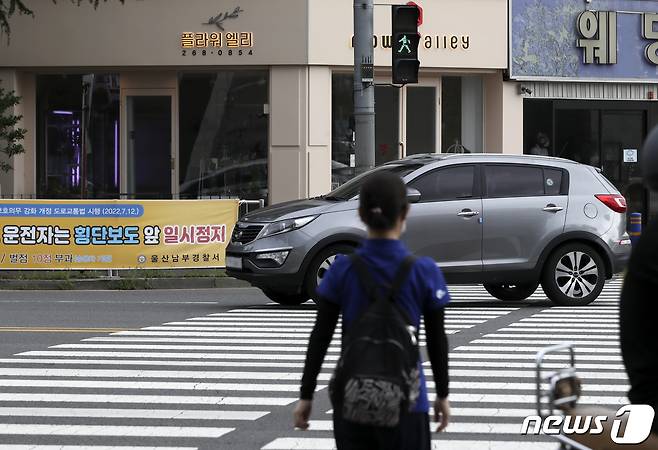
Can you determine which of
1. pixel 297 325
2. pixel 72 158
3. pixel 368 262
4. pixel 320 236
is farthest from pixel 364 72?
pixel 368 262

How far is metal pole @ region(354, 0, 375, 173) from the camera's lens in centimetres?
2067

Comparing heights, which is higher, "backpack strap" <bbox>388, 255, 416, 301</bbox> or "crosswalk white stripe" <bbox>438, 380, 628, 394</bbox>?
"backpack strap" <bbox>388, 255, 416, 301</bbox>

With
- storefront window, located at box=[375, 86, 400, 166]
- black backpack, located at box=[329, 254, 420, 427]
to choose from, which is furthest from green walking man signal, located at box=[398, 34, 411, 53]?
black backpack, located at box=[329, 254, 420, 427]

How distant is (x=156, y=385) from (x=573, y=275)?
295 inches

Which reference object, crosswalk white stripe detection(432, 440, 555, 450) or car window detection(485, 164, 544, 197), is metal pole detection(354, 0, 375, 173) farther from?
crosswalk white stripe detection(432, 440, 555, 450)

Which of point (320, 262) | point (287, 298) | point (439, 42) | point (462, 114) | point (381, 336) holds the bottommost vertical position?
point (287, 298)

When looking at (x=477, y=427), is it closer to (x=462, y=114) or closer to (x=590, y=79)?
(x=462, y=114)

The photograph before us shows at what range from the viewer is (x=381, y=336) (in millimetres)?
4367

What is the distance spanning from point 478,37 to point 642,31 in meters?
3.58

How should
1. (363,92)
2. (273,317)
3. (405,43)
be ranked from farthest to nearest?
1. (363,92)
2. (405,43)
3. (273,317)

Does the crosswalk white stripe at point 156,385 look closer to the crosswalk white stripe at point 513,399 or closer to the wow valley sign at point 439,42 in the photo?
the crosswalk white stripe at point 513,399

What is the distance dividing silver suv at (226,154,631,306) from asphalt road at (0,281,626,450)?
0.48 metres

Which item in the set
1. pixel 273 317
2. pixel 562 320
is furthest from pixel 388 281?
pixel 273 317

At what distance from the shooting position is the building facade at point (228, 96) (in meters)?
26.4
